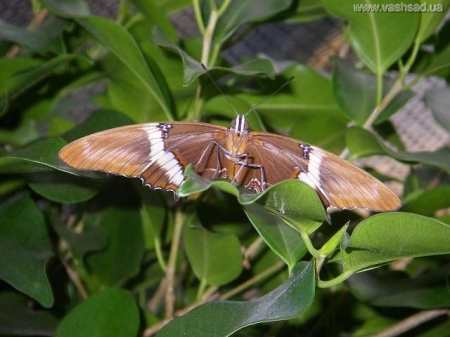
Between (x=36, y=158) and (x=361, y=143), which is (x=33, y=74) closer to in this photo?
(x=36, y=158)

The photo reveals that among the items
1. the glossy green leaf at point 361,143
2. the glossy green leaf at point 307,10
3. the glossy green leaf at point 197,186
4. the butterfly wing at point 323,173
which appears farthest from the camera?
the glossy green leaf at point 307,10

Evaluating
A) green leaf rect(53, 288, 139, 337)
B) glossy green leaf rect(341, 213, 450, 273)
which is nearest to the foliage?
green leaf rect(53, 288, 139, 337)

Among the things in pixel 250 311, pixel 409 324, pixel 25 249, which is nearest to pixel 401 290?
pixel 409 324

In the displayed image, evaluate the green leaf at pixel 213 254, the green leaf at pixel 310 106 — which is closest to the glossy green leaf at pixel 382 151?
the green leaf at pixel 310 106

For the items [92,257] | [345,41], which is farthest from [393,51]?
[92,257]

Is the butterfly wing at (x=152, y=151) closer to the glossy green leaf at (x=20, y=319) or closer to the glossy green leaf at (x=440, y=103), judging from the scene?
the glossy green leaf at (x=20, y=319)

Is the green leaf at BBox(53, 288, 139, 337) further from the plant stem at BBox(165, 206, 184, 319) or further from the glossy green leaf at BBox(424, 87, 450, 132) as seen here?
the glossy green leaf at BBox(424, 87, 450, 132)
